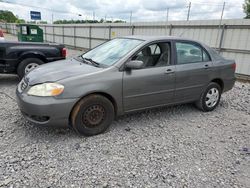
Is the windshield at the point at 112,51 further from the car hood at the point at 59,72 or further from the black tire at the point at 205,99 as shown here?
the black tire at the point at 205,99

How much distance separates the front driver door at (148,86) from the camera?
11.2 feet

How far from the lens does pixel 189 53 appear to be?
419 centimetres

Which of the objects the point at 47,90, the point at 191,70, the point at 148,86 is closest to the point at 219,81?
the point at 191,70

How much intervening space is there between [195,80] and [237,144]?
4.61 ft

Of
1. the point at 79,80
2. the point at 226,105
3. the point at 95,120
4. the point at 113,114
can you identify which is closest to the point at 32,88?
the point at 79,80

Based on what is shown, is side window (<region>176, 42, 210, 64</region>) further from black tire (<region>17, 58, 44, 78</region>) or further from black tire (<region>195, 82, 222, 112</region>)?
black tire (<region>17, 58, 44, 78</region>)

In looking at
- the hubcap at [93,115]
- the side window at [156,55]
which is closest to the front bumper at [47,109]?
the hubcap at [93,115]

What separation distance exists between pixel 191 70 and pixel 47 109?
2707 mm

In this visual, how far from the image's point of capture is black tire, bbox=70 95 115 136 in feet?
10.2

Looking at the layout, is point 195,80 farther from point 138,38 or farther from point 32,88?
point 32,88

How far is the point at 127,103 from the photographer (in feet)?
11.4

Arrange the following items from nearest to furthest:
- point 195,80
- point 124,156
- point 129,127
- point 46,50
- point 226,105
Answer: point 124,156
point 129,127
point 195,80
point 226,105
point 46,50

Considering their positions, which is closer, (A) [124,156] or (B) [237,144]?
(A) [124,156]

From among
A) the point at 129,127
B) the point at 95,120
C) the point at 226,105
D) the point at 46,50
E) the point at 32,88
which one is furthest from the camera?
the point at 46,50
